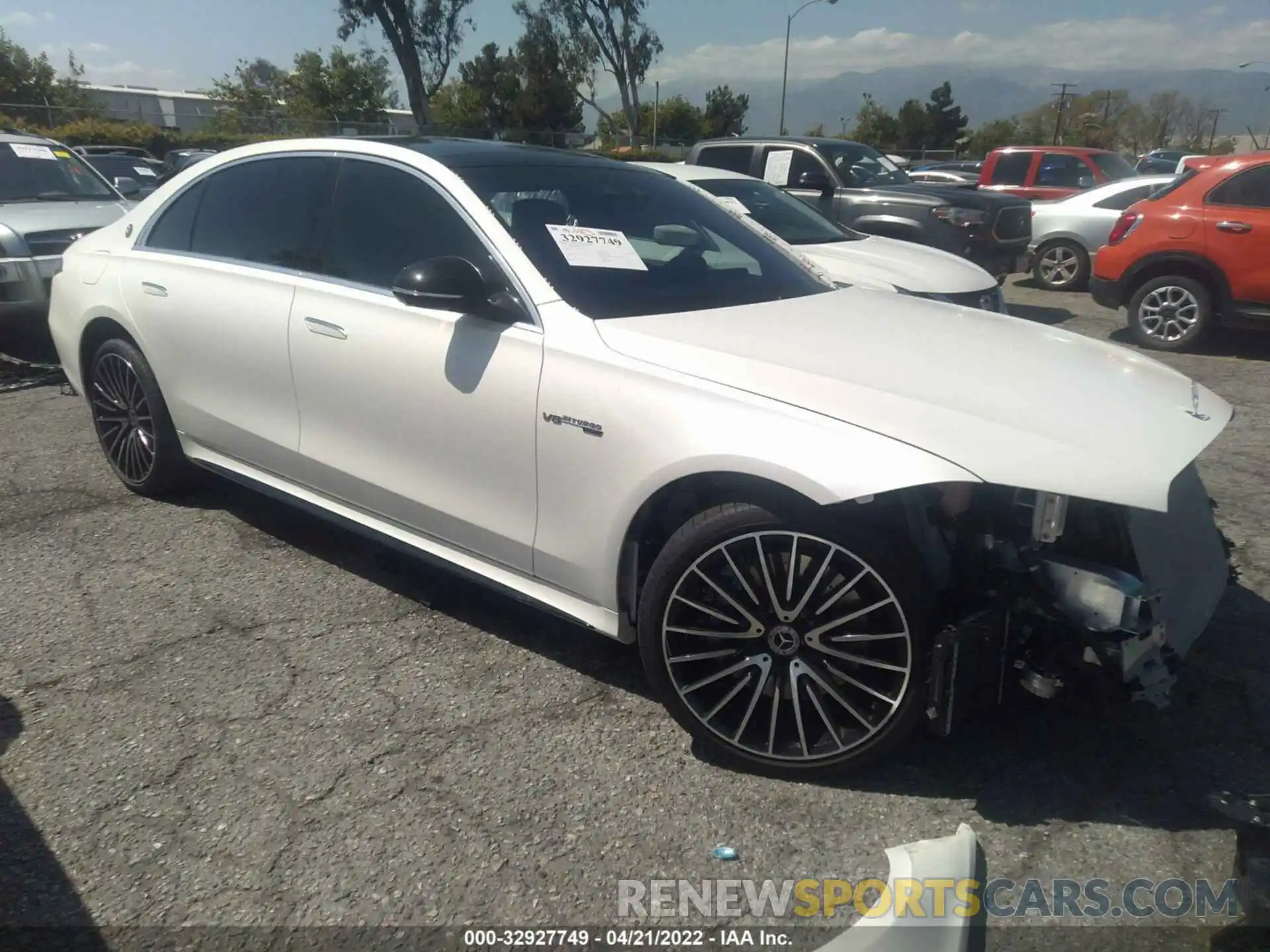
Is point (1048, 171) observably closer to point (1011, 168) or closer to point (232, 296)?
point (1011, 168)

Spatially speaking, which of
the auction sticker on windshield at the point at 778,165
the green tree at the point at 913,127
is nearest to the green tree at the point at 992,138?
the green tree at the point at 913,127

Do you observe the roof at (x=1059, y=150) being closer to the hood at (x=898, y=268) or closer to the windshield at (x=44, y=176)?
the hood at (x=898, y=268)

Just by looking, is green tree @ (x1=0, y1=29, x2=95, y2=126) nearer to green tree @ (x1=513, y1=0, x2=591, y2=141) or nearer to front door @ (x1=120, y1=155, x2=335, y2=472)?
green tree @ (x1=513, y1=0, x2=591, y2=141)

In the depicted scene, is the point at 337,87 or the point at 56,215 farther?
the point at 337,87

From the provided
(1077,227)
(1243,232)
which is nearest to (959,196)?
(1243,232)

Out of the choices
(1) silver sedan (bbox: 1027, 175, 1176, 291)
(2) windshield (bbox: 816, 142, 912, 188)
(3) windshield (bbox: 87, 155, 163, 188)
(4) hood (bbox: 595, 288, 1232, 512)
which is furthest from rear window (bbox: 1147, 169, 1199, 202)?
(3) windshield (bbox: 87, 155, 163, 188)

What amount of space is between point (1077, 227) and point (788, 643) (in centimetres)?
1055

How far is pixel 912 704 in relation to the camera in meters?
2.41

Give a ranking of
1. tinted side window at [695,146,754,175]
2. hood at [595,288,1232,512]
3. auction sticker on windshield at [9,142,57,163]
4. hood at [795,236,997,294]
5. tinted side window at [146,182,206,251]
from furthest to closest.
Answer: tinted side window at [695,146,754,175], auction sticker on windshield at [9,142,57,163], hood at [795,236,997,294], tinted side window at [146,182,206,251], hood at [595,288,1232,512]

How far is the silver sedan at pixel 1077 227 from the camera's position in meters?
11.1

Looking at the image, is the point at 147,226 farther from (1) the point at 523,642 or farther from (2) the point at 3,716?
(1) the point at 523,642

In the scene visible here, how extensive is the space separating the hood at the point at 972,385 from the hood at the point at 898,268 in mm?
2803

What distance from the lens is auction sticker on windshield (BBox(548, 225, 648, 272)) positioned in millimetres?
3068

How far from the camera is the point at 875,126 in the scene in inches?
2210
